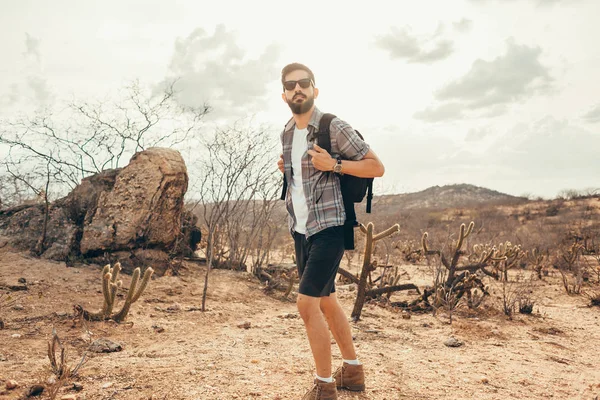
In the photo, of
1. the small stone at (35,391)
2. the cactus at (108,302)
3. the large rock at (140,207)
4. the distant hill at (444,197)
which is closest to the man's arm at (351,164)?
the small stone at (35,391)

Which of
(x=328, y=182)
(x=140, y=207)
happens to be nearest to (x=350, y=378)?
(x=328, y=182)

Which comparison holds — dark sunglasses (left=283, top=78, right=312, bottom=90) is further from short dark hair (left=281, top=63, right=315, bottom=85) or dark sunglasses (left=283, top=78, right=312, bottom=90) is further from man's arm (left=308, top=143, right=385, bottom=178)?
man's arm (left=308, top=143, right=385, bottom=178)

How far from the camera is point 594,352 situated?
4719 millimetres

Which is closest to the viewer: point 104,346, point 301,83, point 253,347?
point 301,83

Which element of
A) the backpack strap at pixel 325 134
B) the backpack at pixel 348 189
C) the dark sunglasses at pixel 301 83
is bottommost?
the backpack at pixel 348 189

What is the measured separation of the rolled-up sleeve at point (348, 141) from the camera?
268 cm

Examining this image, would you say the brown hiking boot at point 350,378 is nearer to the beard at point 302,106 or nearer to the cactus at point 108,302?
the beard at point 302,106

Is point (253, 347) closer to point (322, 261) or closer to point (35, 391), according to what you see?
point (35, 391)

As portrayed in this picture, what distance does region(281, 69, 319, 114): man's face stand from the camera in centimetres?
279

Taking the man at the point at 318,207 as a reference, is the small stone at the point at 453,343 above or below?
below

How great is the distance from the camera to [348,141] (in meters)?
2.68

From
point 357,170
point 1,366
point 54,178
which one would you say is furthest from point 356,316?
point 54,178

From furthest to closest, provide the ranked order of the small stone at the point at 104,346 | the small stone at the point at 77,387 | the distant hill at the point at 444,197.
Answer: the distant hill at the point at 444,197, the small stone at the point at 104,346, the small stone at the point at 77,387

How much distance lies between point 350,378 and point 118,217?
5.32m
